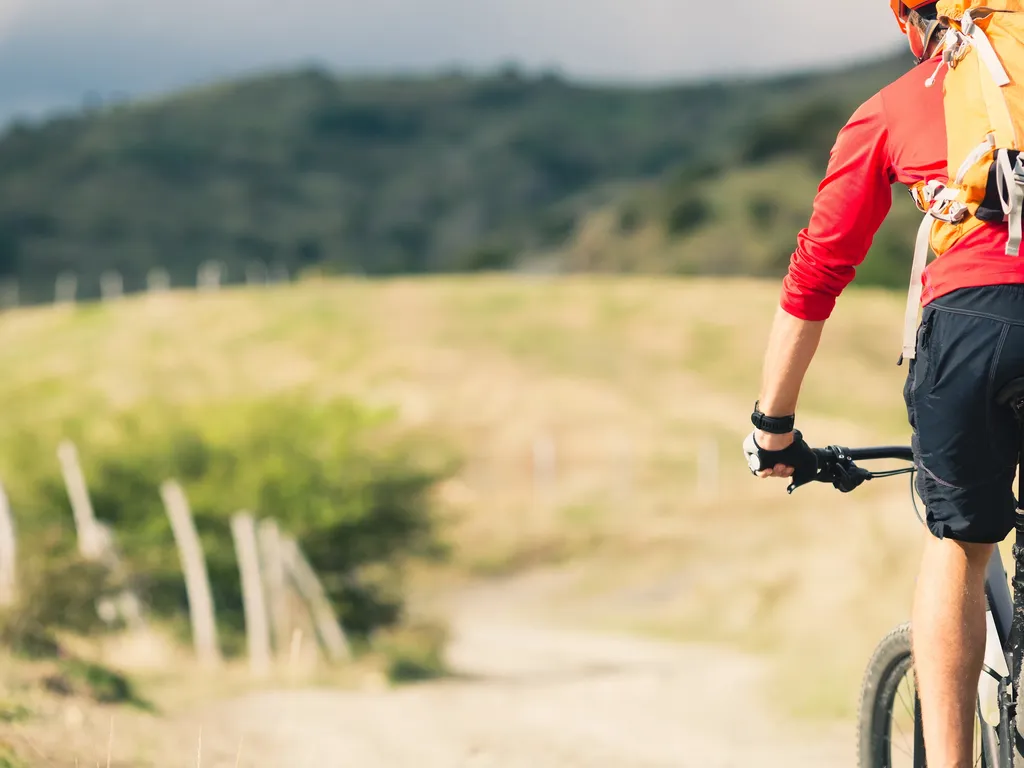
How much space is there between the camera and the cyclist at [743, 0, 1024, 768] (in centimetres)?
273

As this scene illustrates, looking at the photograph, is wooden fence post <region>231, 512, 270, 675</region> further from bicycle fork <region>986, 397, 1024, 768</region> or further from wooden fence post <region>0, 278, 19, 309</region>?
wooden fence post <region>0, 278, 19, 309</region>

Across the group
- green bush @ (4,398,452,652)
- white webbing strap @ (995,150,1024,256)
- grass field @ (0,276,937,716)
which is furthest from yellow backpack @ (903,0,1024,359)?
green bush @ (4,398,452,652)

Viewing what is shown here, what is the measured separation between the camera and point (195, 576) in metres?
12.1

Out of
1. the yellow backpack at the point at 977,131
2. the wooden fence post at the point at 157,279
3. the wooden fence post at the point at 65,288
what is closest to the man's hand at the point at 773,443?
the yellow backpack at the point at 977,131

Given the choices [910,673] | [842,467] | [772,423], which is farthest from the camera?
[910,673]

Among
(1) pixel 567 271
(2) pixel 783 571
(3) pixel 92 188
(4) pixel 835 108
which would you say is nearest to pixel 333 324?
(2) pixel 783 571

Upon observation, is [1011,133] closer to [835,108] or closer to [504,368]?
[504,368]

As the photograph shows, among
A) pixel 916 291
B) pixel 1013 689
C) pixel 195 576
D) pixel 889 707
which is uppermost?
pixel 916 291

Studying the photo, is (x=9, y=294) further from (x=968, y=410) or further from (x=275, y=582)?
(x=968, y=410)

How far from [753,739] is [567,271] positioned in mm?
80630

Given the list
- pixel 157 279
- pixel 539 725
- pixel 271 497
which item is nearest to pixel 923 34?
pixel 539 725

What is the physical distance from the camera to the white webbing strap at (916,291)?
2.79 meters

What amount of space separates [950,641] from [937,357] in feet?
2.08

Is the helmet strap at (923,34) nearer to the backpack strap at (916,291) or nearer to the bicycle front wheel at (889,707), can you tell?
the backpack strap at (916,291)
